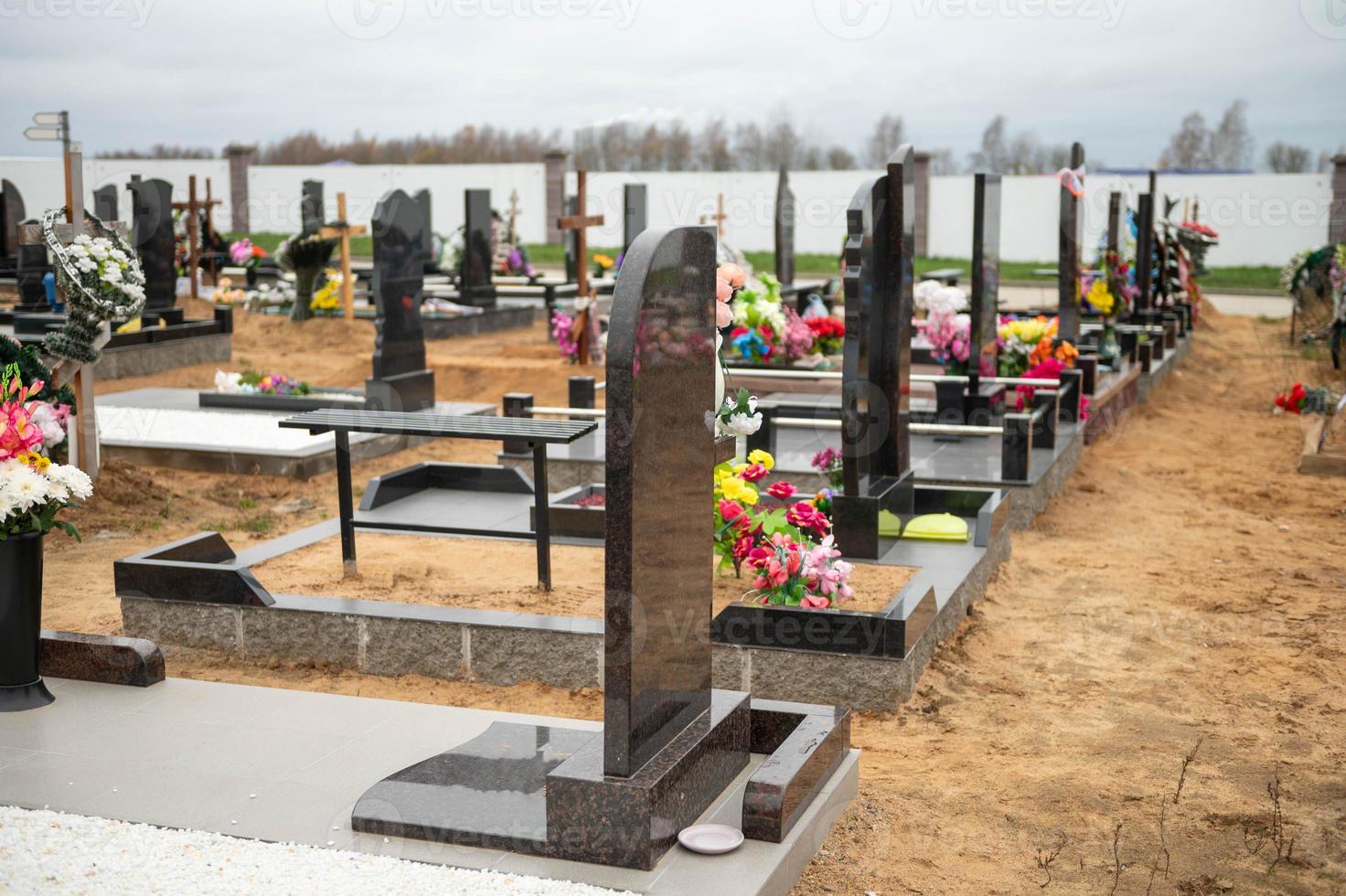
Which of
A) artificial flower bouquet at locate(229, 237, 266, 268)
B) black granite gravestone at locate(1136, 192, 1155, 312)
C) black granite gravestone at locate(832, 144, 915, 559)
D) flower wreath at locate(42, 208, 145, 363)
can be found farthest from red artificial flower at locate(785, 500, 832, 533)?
artificial flower bouquet at locate(229, 237, 266, 268)

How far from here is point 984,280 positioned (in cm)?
937

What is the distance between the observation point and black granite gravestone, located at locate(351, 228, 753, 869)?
3.36 meters

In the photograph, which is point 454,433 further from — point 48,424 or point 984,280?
point 984,280

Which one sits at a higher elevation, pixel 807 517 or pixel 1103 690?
pixel 807 517

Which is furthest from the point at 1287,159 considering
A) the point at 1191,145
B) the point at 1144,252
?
the point at 1144,252

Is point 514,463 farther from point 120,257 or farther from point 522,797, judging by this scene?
point 522,797

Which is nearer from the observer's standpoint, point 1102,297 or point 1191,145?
point 1102,297

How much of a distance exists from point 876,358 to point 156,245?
35.6 ft

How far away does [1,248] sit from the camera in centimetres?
2189

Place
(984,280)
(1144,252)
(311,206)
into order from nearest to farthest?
(984,280) < (1144,252) < (311,206)

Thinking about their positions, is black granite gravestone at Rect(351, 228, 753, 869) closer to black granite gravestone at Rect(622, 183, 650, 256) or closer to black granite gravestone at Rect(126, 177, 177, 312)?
black granite gravestone at Rect(126, 177, 177, 312)

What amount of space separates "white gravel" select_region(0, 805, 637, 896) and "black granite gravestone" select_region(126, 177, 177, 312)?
12.5m

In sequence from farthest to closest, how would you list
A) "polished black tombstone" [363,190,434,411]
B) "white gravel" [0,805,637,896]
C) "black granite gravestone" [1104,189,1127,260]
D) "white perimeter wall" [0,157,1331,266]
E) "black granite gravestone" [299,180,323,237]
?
"white perimeter wall" [0,157,1331,266] < "black granite gravestone" [299,180,323,237] < "black granite gravestone" [1104,189,1127,260] < "polished black tombstone" [363,190,434,411] < "white gravel" [0,805,637,896]

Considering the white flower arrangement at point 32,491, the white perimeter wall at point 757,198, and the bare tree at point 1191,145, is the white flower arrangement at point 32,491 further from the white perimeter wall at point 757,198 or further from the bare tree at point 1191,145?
the bare tree at point 1191,145
